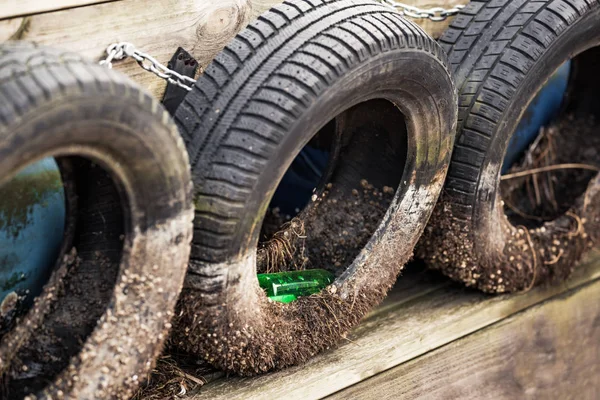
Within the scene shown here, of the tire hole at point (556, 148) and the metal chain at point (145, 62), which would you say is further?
the tire hole at point (556, 148)

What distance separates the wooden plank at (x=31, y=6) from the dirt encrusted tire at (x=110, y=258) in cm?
14

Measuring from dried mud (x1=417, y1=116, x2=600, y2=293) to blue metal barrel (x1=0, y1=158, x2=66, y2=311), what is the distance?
0.81 meters

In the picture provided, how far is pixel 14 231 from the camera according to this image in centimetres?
121

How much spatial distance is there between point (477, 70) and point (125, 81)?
0.87 m

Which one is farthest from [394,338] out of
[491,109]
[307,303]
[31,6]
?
[31,6]

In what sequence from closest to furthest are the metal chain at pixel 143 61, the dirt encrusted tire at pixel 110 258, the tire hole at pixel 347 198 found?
the dirt encrusted tire at pixel 110 258 < the metal chain at pixel 143 61 < the tire hole at pixel 347 198

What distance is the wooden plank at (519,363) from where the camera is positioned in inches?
64.0

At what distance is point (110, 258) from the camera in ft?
3.84

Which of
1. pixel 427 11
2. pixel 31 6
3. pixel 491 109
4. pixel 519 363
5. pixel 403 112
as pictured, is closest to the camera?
pixel 31 6

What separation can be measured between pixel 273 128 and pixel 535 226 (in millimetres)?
1053

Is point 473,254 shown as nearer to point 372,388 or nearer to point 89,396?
point 372,388

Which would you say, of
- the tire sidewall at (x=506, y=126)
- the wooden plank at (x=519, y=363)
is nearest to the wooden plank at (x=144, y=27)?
the tire sidewall at (x=506, y=126)

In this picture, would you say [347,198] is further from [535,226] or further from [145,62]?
[535,226]

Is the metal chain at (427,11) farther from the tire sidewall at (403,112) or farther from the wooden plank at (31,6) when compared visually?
the wooden plank at (31,6)
